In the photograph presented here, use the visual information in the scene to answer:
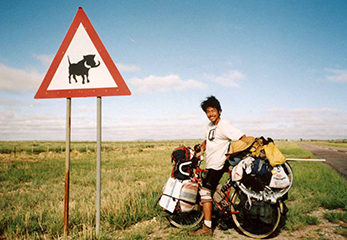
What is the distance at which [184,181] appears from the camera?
13.2 ft

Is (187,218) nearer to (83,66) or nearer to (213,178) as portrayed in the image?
(213,178)

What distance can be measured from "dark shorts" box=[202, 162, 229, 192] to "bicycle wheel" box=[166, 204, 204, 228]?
47 cm

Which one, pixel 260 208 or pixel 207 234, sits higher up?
pixel 260 208

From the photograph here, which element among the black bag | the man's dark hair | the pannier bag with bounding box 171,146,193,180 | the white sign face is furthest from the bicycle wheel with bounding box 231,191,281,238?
the white sign face

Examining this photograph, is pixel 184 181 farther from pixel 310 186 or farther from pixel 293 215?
pixel 310 186

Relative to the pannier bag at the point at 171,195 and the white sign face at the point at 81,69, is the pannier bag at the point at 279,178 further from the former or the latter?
the white sign face at the point at 81,69

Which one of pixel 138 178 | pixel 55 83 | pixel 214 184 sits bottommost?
pixel 138 178

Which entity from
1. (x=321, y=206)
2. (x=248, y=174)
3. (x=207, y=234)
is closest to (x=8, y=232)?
(x=207, y=234)

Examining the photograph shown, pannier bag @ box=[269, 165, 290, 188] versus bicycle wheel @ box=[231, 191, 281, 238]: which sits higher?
pannier bag @ box=[269, 165, 290, 188]

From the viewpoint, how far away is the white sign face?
10.7 feet

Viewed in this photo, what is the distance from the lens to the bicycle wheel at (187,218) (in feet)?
13.6

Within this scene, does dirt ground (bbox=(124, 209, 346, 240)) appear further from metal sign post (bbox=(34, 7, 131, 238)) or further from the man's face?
the man's face

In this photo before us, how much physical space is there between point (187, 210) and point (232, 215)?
804 mm

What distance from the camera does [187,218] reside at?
4312mm
